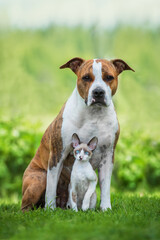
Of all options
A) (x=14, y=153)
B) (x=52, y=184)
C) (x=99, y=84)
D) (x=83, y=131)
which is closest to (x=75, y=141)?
(x=83, y=131)

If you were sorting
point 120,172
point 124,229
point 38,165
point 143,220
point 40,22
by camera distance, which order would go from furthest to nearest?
1. point 40,22
2. point 120,172
3. point 38,165
4. point 143,220
5. point 124,229

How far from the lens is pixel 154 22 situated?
9.77 m

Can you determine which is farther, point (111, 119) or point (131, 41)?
point (131, 41)

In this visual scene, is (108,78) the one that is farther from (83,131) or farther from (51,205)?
(51,205)

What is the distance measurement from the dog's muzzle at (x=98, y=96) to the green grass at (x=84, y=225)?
114 centimetres

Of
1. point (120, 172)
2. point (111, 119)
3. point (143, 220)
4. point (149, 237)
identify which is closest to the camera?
point (149, 237)

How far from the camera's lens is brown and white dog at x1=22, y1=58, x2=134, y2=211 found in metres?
4.04

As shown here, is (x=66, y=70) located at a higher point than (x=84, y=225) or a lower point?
higher

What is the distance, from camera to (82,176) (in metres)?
4.09

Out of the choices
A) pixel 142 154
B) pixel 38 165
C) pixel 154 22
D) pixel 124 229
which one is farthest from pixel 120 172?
pixel 154 22

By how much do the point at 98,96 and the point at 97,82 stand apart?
171 millimetres

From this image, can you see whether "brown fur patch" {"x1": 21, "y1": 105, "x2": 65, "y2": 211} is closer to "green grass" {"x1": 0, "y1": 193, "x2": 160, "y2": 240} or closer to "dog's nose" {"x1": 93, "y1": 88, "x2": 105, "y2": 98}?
"green grass" {"x1": 0, "y1": 193, "x2": 160, "y2": 240}

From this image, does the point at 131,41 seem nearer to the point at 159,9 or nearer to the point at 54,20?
the point at 159,9

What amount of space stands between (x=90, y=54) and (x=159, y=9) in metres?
2.09
